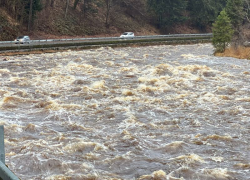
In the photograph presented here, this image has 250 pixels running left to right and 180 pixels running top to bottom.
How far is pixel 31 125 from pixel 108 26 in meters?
48.6

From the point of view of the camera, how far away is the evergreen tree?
40250mm

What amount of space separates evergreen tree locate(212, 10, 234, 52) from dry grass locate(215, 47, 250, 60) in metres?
0.84

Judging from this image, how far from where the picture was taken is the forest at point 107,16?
152 ft

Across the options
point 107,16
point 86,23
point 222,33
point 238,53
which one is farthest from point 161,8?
point 238,53

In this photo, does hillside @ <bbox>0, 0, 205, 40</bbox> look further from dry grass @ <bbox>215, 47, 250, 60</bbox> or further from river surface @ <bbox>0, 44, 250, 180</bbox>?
dry grass @ <bbox>215, 47, 250, 60</bbox>

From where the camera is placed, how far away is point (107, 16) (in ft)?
196

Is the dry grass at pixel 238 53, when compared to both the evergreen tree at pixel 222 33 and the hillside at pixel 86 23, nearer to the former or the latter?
the evergreen tree at pixel 222 33

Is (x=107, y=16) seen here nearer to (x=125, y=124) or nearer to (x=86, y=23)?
(x=86, y=23)

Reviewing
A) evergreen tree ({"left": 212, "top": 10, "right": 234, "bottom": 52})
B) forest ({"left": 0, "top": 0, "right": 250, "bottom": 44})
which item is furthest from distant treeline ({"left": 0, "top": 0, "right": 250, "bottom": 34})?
evergreen tree ({"left": 212, "top": 10, "right": 234, "bottom": 52})

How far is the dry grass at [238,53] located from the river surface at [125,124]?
39.4 feet

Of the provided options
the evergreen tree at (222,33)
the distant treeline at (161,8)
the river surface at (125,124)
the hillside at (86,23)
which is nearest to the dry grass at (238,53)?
the evergreen tree at (222,33)

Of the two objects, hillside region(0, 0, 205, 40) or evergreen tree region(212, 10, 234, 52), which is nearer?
evergreen tree region(212, 10, 234, 52)

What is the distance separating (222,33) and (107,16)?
23.9 meters

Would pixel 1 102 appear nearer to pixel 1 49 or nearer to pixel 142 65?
pixel 142 65
